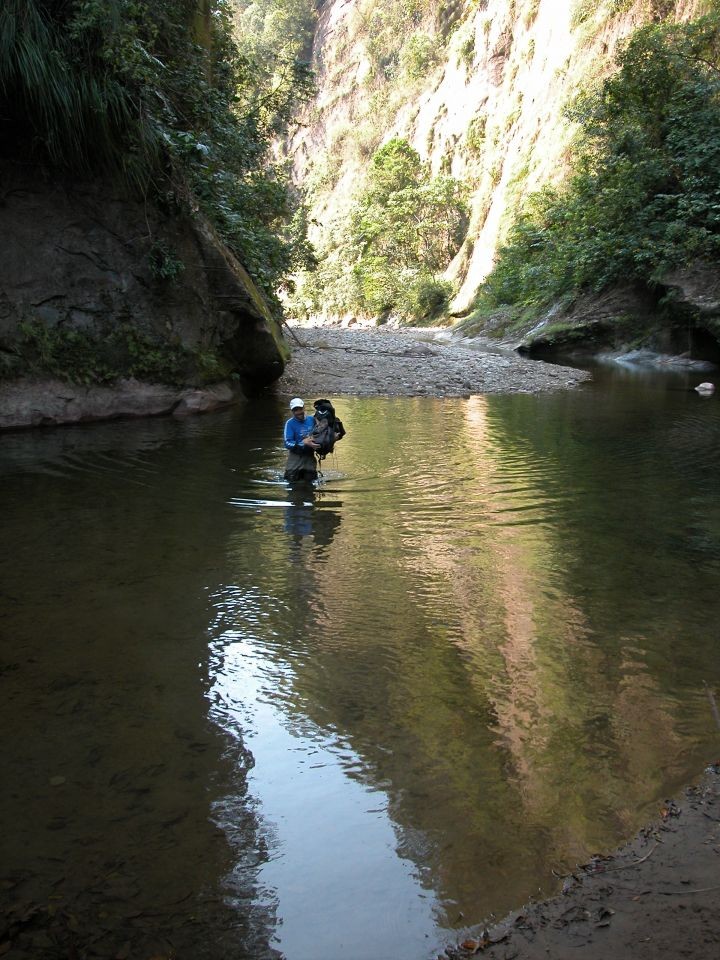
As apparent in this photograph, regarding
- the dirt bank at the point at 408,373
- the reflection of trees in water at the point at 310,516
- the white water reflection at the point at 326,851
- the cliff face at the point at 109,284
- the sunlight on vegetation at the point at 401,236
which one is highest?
the sunlight on vegetation at the point at 401,236

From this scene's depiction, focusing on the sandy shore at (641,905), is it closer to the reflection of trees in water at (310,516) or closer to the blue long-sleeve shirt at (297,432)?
the reflection of trees in water at (310,516)

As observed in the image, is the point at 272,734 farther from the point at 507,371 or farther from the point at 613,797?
the point at 507,371

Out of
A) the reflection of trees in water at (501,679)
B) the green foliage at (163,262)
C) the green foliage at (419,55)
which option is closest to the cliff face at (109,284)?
the green foliage at (163,262)

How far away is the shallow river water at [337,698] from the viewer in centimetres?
252

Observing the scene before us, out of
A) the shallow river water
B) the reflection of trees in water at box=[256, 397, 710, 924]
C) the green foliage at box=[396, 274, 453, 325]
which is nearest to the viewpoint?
the shallow river water

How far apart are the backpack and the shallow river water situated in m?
0.50

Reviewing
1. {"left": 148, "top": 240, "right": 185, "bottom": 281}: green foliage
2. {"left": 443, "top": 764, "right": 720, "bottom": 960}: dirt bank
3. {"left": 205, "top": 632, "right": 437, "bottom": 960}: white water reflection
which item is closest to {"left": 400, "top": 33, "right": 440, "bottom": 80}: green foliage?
{"left": 148, "top": 240, "right": 185, "bottom": 281}: green foliage

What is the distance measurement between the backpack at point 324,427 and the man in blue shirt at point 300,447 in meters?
0.06

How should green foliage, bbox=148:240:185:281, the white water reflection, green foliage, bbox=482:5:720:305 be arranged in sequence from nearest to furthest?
the white water reflection, green foliage, bbox=148:240:185:281, green foliage, bbox=482:5:720:305

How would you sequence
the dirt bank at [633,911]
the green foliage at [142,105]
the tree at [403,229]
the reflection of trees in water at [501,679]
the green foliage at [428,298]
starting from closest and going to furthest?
1. the dirt bank at [633,911]
2. the reflection of trees in water at [501,679]
3. the green foliage at [142,105]
4. the green foliage at [428,298]
5. the tree at [403,229]

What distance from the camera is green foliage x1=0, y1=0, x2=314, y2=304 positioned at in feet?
33.5

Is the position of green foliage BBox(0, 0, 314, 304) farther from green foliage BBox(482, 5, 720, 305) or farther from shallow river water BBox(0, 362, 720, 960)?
green foliage BBox(482, 5, 720, 305)

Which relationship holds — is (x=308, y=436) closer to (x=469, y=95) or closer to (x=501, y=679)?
(x=501, y=679)

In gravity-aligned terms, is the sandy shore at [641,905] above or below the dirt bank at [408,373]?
below
